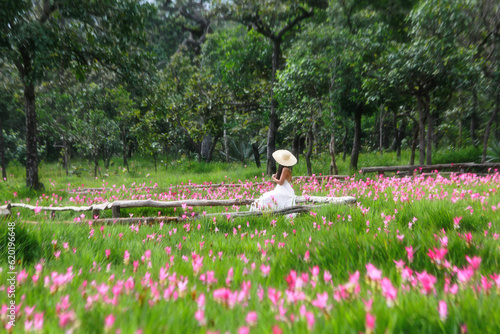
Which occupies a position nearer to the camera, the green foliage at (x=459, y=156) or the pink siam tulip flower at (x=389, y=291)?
the pink siam tulip flower at (x=389, y=291)

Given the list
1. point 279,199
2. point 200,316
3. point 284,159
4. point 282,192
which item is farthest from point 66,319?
point 284,159

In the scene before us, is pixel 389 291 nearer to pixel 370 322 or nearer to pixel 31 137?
pixel 370 322

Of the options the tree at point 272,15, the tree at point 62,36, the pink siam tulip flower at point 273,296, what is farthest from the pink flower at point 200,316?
the tree at point 272,15

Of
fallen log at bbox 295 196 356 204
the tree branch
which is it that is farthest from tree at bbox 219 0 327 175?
fallen log at bbox 295 196 356 204

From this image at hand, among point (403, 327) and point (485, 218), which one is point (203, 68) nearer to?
point (485, 218)

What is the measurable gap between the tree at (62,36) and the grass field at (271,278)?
5007mm

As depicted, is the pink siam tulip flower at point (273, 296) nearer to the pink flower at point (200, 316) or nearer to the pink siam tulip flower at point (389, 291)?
the pink flower at point (200, 316)

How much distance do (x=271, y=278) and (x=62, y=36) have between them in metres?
8.64

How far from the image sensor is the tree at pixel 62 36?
6.15 m

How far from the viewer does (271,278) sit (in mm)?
2078

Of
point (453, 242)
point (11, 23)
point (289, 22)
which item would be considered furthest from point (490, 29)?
point (11, 23)

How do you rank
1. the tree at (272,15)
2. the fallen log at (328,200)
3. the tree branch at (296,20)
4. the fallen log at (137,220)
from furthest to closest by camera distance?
the tree branch at (296,20), the tree at (272,15), the fallen log at (328,200), the fallen log at (137,220)

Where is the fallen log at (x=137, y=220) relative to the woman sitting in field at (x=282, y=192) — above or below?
below

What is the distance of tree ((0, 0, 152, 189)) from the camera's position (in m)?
6.15
